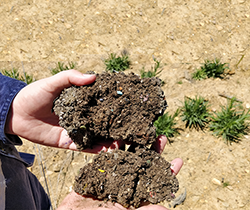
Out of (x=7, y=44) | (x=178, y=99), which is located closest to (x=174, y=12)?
(x=178, y=99)

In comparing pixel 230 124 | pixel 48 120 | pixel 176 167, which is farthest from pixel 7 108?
pixel 230 124

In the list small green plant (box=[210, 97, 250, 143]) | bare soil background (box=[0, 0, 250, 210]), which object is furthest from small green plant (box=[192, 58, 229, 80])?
small green plant (box=[210, 97, 250, 143])

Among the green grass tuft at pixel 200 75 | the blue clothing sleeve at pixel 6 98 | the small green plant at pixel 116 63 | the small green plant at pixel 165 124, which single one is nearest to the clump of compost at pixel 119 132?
the blue clothing sleeve at pixel 6 98

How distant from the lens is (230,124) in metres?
3.26

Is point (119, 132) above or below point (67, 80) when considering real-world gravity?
below

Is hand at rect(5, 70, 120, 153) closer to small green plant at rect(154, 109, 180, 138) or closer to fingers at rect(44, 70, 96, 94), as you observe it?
fingers at rect(44, 70, 96, 94)

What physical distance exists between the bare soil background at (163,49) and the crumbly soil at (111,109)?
1.43 meters

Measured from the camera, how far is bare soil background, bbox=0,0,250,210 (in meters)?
3.08

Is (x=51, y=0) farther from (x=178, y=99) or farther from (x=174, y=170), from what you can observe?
(x=174, y=170)

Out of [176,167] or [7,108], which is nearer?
[7,108]

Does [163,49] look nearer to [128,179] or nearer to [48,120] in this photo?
[48,120]

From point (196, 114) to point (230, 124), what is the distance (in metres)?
0.51

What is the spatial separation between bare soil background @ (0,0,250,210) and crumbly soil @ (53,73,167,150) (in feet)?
4.70

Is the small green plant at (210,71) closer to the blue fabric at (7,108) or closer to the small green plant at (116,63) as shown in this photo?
the small green plant at (116,63)
